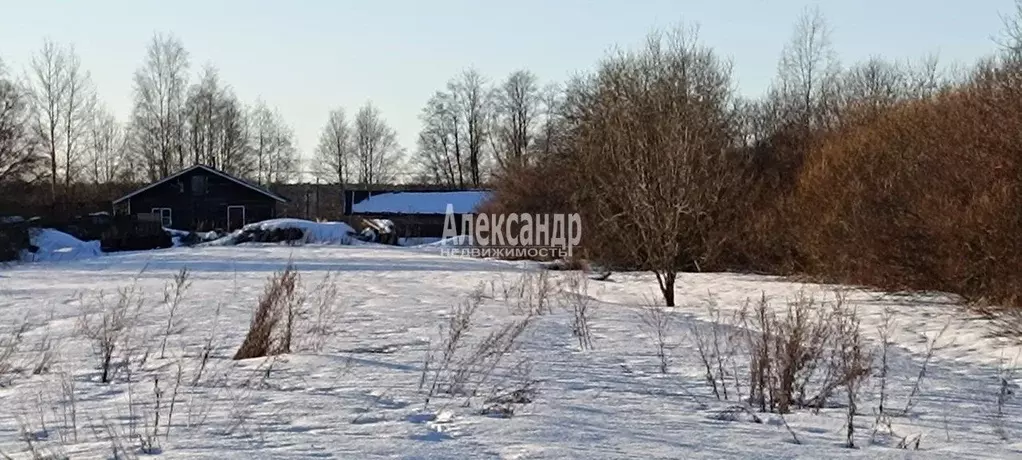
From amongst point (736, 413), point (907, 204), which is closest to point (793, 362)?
point (736, 413)

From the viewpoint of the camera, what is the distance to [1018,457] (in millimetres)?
4637

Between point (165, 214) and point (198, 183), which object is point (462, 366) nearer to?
point (198, 183)

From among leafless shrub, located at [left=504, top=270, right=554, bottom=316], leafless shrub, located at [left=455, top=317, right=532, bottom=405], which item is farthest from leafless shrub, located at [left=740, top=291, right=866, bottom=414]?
leafless shrub, located at [left=504, top=270, right=554, bottom=316]

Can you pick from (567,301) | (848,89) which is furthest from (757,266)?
(848,89)

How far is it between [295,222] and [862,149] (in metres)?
31.2

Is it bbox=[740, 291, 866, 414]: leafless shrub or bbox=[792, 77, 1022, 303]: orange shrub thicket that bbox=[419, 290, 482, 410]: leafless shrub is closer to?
bbox=[740, 291, 866, 414]: leafless shrub

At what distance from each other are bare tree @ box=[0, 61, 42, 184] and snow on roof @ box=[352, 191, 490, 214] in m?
21.9

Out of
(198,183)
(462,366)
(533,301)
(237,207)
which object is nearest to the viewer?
(462,366)

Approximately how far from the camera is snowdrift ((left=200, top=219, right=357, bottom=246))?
138ft

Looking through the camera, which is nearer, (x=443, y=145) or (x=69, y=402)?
(x=69, y=402)

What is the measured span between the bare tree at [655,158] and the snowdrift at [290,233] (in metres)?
16.2

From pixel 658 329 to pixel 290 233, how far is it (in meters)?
34.9

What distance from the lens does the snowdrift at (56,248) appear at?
32.5 meters

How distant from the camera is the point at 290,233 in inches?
1683
